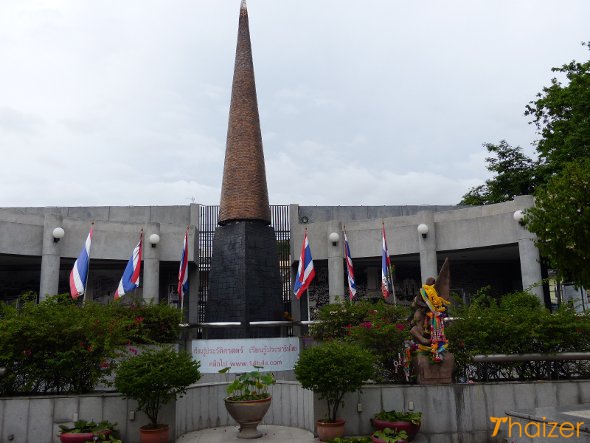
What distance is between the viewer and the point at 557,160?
2172 centimetres

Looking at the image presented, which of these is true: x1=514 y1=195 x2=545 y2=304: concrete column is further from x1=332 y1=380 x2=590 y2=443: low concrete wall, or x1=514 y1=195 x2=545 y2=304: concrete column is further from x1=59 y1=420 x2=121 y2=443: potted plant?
x1=59 y1=420 x2=121 y2=443: potted plant

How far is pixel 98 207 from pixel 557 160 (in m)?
22.6

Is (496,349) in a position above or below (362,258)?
below

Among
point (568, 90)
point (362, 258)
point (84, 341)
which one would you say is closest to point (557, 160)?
point (568, 90)

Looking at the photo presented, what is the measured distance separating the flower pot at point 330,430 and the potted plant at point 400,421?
0.60m

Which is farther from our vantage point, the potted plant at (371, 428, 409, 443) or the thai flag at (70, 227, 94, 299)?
the thai flag at (70, 227, 94, 299)

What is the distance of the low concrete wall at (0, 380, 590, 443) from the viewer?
338 inches

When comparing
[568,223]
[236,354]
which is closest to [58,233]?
[236,354]

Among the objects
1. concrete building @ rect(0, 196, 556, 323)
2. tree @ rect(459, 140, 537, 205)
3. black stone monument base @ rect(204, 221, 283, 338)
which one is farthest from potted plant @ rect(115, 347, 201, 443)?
tree @ rect(459, 140, 537, 205)

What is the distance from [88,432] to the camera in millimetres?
8070

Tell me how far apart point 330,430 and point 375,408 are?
1.02m

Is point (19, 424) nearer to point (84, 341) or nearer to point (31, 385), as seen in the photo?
point (31, 385)

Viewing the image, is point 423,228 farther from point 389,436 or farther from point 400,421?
point 389,436

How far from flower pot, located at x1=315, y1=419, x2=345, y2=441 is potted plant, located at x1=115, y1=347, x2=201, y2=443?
7.68 feet
